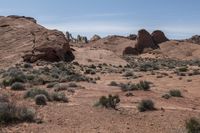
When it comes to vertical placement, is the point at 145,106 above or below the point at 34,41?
below

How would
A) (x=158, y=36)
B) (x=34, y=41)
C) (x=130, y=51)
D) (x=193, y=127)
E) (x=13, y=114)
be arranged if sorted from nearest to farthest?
(x=193, y=127), (x=13, y=114), (x=34, y=41), (x=130, y=51), (x=158, y=36)

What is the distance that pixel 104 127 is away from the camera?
14680 millimetres

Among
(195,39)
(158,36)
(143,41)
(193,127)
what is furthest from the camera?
(195,39)

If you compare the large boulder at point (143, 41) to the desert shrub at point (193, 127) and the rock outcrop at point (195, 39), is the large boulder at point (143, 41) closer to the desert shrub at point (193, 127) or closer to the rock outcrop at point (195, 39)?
the rock outcrop at point (195, 39)

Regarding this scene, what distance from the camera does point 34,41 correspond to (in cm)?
5662

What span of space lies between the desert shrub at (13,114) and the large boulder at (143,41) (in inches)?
3696

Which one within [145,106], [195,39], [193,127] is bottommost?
[195,39]

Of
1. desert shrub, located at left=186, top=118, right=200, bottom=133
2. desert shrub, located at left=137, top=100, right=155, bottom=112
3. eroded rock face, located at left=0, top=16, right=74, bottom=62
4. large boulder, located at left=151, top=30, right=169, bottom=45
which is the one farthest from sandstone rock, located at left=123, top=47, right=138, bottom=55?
desert shrub, located at left=186, top=118, right=200, bottom=133

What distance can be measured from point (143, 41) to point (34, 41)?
5658cm

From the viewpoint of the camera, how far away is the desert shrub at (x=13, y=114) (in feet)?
49.2

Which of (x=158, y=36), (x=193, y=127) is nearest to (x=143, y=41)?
(x=158, y=36)

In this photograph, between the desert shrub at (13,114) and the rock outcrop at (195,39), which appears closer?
the desert shrub at (13,114)

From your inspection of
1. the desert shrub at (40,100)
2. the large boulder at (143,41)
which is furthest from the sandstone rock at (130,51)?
the desert shrub at (40,100)

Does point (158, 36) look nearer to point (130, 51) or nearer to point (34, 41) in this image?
point (130, 51)
